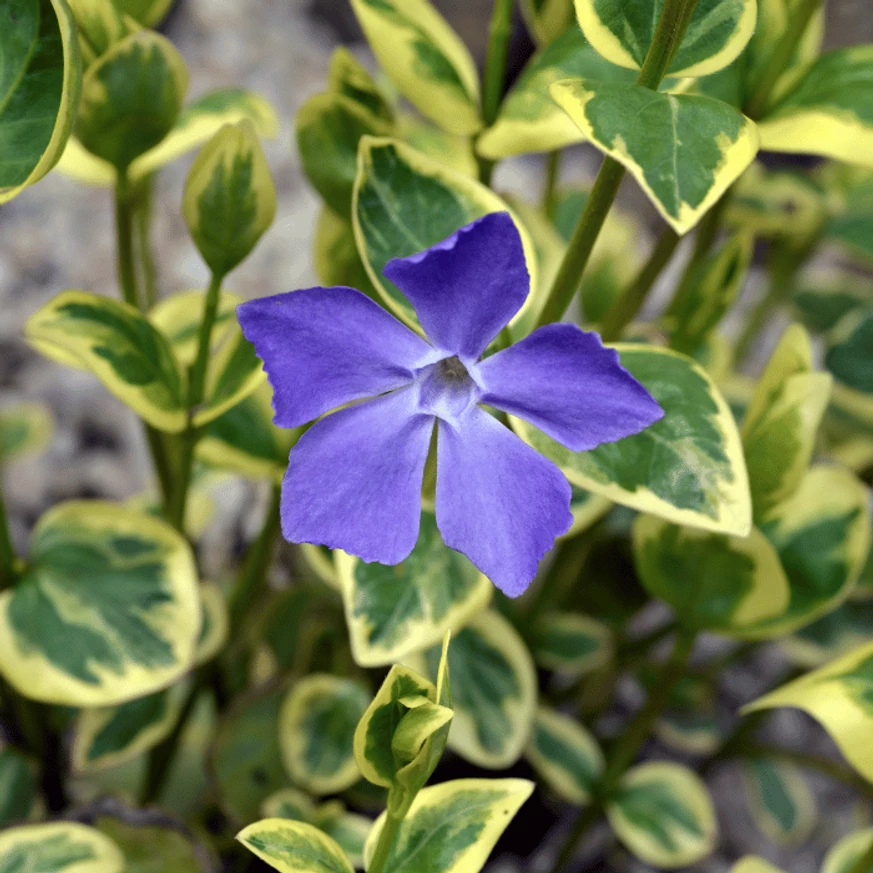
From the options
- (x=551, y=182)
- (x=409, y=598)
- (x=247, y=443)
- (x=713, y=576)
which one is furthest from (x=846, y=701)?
(x=551, y=182)

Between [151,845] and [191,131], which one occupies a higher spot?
[191,131]

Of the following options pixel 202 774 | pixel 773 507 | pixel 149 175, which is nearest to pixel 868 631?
pixel 773 507

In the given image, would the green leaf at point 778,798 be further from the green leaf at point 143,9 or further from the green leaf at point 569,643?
the green leaf at point 143,9

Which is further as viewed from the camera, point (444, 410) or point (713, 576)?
point (713, 576)

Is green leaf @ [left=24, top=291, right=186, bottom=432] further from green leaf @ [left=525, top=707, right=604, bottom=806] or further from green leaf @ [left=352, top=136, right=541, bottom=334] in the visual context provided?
green leaf @ [left=525, top=707, right=604, bottom=806]

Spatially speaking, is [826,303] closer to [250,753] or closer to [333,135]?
[333,135]

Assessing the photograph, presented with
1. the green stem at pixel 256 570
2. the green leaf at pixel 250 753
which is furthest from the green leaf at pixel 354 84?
the green leaf at pixel 250 753
